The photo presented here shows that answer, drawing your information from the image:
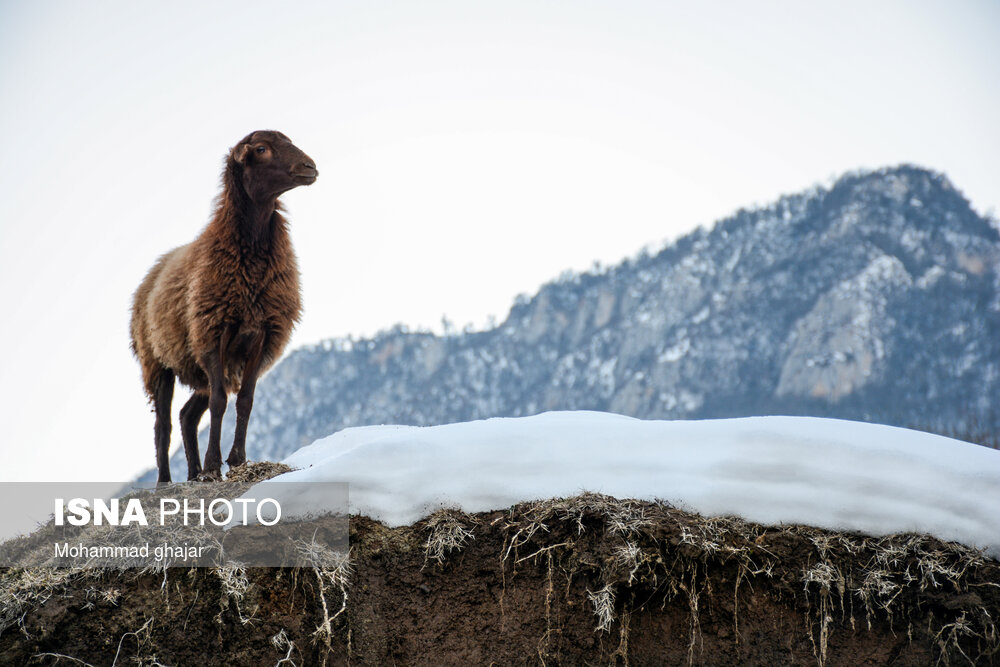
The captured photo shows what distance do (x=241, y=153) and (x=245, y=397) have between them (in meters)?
1.86

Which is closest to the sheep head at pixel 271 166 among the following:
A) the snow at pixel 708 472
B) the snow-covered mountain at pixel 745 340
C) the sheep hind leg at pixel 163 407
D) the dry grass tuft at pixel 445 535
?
the sheep hind leg at pixel 163 407

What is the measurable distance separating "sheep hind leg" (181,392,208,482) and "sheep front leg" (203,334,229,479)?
2.76 feet

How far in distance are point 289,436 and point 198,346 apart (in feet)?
452

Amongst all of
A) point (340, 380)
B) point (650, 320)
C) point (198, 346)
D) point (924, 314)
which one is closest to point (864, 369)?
point (924, 314)

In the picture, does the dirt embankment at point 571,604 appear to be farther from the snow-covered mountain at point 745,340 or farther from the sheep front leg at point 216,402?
the snow-covered mountain at point 745,340

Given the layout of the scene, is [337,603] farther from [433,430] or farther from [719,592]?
[719,592]

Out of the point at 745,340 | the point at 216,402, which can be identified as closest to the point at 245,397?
the point at 216,402

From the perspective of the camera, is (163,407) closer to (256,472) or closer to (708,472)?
(256,472)

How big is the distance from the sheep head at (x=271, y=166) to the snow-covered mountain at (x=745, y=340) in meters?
84.1

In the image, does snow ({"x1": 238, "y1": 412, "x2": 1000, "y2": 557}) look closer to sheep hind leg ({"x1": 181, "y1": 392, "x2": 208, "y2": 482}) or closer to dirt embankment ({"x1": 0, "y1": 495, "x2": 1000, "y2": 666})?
dirt embankment ({"x1": 0, "y1": 495, "x2": 1000, "y2": 666})

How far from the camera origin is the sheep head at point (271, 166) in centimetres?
616

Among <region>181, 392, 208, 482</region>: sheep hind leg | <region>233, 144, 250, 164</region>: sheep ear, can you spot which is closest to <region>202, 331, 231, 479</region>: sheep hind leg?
<region>181, 392, 208, 482</region>: sheep hind leg

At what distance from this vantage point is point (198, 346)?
592 cm

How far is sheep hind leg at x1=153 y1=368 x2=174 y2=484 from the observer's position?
6.69m
